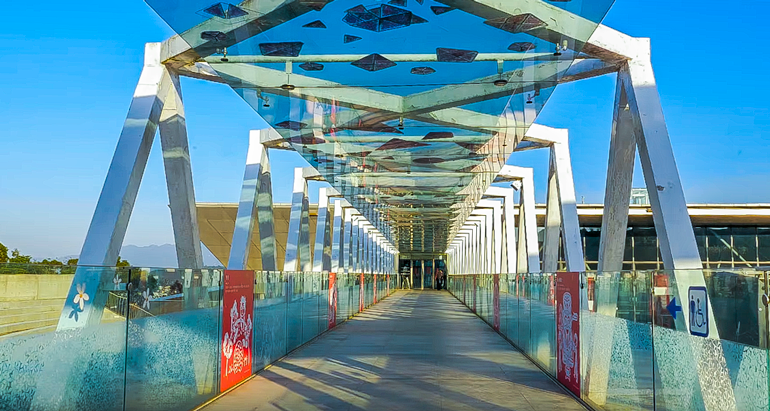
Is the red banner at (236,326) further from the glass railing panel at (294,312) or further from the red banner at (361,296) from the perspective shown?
the red banner at (361,296)

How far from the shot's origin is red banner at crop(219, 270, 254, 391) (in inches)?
Answer: 360

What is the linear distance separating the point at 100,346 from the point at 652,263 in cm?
4882

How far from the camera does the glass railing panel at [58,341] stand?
4664 mm

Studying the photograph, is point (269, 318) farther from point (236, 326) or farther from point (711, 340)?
point (711, 340)

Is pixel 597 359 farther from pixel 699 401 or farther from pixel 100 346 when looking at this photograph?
pixel 100 346

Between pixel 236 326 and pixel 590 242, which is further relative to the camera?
pixel 590 242

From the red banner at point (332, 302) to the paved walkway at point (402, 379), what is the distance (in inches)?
89.3

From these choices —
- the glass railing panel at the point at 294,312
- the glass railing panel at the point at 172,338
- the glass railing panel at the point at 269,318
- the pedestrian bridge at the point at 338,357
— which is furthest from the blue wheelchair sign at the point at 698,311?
the glass railing panel at the point at 294,312

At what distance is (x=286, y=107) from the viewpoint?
1173 cm

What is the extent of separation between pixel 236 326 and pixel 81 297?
13.8ft

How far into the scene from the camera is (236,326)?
962 centimetres

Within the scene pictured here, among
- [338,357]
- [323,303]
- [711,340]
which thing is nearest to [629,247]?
[323,303]

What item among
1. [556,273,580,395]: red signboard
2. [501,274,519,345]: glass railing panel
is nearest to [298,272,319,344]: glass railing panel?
[501,274,519,345]: glass railing panel

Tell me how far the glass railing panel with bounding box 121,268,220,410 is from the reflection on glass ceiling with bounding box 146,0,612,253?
98.3 inches
